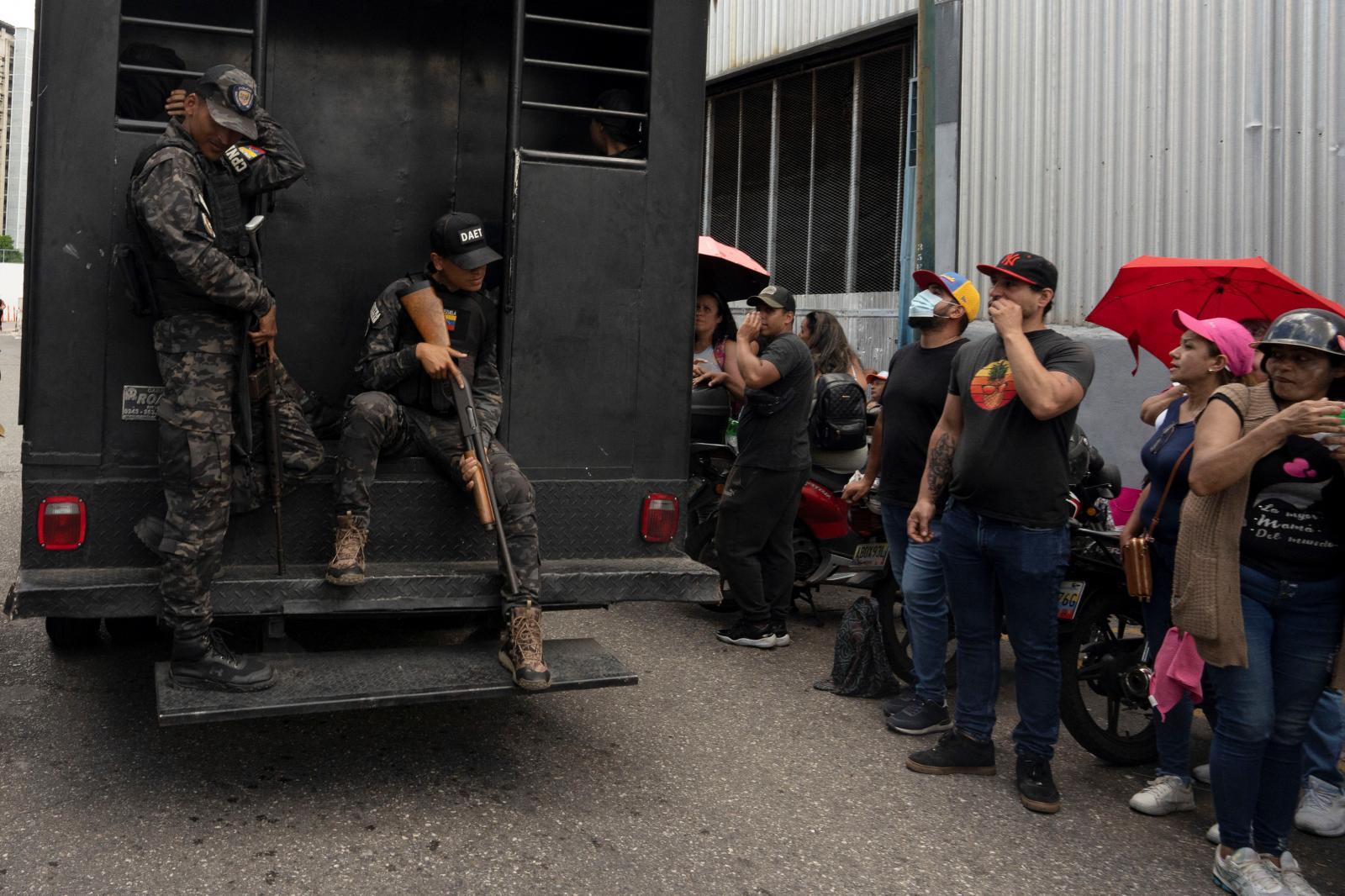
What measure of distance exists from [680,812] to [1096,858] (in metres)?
1.41

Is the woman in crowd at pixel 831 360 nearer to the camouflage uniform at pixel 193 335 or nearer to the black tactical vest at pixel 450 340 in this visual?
the black tactical vest at pixel 450 340

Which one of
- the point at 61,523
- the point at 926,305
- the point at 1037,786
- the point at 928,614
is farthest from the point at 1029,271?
the point at 61,523

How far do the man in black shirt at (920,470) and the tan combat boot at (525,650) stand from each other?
178 cm

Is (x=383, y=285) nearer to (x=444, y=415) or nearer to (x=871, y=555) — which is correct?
(x=444, y=415)

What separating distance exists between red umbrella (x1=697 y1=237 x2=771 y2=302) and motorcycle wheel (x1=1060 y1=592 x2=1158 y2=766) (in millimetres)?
3041

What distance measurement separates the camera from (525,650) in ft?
14.4

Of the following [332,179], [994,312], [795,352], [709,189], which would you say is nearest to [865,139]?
[709,189]

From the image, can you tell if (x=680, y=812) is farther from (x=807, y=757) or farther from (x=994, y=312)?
(x=994, y=312)

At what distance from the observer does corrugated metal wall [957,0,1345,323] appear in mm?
8344

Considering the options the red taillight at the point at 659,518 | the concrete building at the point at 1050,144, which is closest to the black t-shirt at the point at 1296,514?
the red taillight at the point at 659,518

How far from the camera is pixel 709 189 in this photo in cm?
1606

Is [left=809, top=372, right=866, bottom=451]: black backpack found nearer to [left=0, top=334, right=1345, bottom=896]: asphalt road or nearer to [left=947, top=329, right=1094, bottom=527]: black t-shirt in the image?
[left=0, top=334, right=1345, bottom=896]: asphalt road

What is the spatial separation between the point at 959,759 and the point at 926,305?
2016 mm

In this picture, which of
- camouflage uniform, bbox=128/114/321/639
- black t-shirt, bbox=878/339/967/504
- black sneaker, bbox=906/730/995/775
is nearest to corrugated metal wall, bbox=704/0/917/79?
black t-shirt, bbox=878/339/967/504
